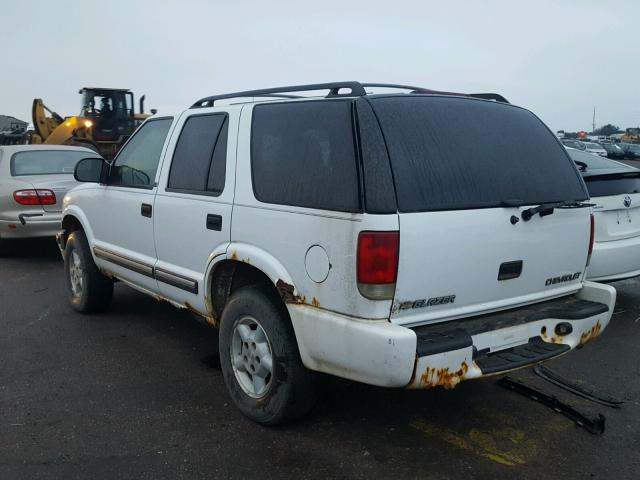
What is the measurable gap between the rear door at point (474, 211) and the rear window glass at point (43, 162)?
6.80m

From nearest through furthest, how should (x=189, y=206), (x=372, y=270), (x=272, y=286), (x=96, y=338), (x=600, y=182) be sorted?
(x=372, y=270), (x=272, y=286), (x=189, y=206), (x=96, y=338), (x=600, y=182)

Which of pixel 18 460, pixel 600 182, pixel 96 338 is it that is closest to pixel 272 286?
pixel 18 460

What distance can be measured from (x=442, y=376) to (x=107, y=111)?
20.2 metres

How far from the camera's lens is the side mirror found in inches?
205

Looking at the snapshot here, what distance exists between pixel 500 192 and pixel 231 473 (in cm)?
198

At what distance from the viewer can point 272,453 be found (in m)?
3.35

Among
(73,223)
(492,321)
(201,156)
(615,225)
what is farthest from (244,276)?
(615,225)

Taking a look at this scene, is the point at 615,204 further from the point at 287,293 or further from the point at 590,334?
the point at 287,293

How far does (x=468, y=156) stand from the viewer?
3.31 metres

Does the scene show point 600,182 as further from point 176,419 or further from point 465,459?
point 176,419

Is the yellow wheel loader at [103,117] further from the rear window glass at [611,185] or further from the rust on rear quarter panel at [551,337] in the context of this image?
the rust on rear quarter panel at [551,337]

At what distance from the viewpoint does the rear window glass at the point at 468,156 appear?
3084 mm

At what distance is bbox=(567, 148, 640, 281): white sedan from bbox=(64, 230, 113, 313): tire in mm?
4283

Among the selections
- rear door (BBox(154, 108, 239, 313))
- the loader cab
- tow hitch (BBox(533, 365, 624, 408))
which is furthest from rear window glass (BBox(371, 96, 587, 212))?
the loader cab
